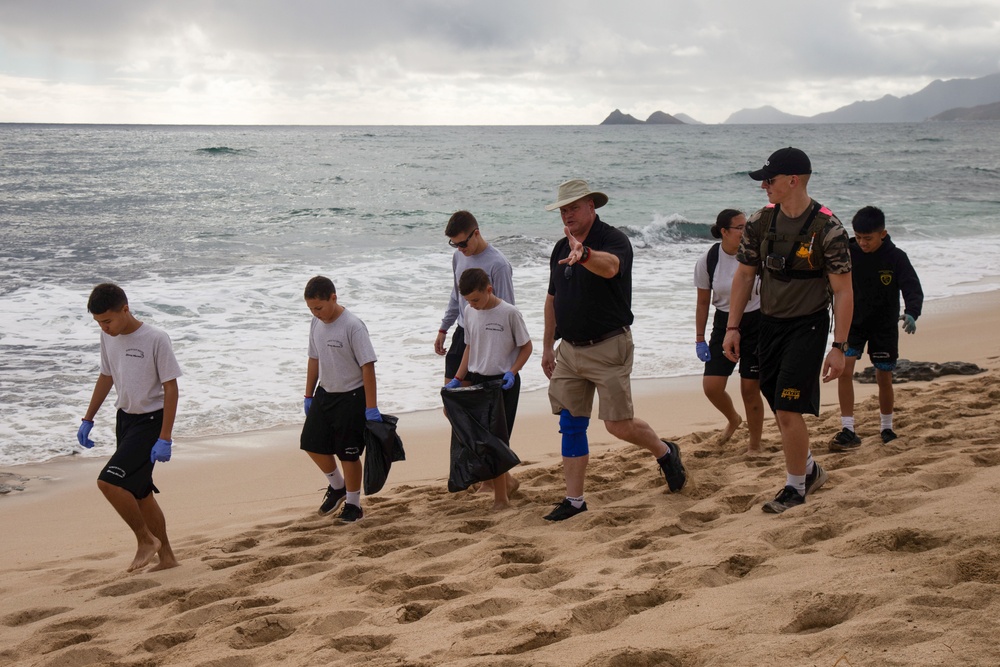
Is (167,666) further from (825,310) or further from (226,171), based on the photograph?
(226,171)

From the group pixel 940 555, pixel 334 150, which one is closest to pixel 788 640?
pixel 940 555

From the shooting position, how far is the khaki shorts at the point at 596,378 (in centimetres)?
466

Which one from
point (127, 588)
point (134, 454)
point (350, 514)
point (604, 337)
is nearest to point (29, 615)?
point (127, 588)

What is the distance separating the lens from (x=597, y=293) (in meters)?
4.62

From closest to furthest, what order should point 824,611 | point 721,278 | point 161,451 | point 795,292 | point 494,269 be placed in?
point 824,611, point 795,292, point 161,451, point 494,269, point 721,278

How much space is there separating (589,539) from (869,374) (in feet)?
15.9

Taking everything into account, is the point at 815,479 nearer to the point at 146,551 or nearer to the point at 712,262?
the point at 712,262

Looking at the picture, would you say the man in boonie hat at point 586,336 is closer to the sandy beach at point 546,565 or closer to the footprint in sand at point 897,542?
the sandy beach at point 546,565

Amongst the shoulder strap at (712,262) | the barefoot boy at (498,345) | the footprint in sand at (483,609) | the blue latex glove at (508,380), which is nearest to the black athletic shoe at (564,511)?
the barefoot boy at (498,345)

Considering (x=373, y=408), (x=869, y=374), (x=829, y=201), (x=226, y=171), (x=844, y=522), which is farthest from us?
(x=226, y=171)

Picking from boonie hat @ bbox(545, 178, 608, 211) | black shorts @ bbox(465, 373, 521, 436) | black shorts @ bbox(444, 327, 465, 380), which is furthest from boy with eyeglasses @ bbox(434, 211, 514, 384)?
boonie hat @ bbox(545, 178, 608, 211)

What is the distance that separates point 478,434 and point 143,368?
1.81 meters

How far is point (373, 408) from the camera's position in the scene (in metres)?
5.11

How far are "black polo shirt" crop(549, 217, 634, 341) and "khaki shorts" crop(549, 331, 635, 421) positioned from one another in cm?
9
